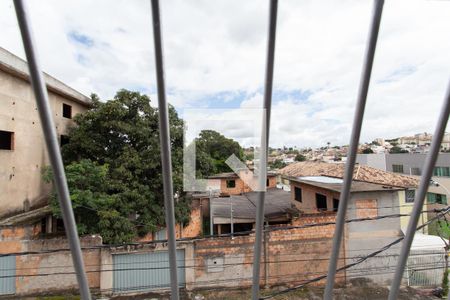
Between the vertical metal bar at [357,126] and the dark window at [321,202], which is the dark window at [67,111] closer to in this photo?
the dark window at [321,202]

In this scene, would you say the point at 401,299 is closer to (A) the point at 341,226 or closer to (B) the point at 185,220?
(B) the point at 185,220

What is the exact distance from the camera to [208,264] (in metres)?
7.67

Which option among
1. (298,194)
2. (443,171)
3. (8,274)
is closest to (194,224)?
(298,194)

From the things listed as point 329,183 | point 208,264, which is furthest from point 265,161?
point 329,183

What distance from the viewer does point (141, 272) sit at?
301 inches

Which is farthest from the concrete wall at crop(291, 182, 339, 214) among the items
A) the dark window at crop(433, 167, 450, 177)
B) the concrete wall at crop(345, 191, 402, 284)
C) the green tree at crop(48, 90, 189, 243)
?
the dark window at crop(433, 167, 450, 177)

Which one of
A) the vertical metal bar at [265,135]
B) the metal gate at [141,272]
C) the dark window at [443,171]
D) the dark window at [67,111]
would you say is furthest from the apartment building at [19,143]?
the dark window at [443,171]

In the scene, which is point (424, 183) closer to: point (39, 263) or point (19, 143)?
point (39, 263)

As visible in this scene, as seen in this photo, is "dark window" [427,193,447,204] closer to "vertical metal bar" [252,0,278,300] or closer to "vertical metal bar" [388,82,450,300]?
"vertical metal bar" [388,82,450,300]

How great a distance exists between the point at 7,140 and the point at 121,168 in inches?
161

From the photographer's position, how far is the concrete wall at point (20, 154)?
8469mm

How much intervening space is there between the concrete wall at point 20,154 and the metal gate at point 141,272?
14.7ft

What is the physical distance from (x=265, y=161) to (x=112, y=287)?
828cm

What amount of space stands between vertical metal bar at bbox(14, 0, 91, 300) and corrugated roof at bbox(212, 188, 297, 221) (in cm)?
891
